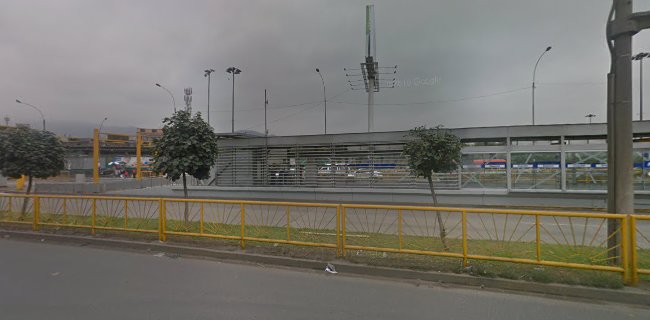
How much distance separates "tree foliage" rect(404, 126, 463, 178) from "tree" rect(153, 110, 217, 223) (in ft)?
17.2

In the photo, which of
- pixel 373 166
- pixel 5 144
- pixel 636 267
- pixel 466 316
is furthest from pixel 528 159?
pixel 5 144

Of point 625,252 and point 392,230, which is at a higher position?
point 625,252

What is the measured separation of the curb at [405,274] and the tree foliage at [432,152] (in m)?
A: 2.72

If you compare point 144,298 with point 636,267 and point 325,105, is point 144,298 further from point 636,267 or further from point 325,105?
point 325,105

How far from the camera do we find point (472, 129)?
18.8 metres

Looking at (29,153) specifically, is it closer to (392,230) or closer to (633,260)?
(392,230)

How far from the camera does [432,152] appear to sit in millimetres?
7453

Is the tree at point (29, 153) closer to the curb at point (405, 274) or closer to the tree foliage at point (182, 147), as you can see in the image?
the curb at point (405, 274)

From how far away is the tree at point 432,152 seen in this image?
7.46m

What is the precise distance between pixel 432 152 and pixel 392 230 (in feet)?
7.50

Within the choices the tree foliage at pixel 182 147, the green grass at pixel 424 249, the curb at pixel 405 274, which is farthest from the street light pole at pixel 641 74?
the tree foliage at pixel 182 147

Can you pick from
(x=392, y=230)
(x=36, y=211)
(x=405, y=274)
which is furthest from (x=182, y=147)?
(x=405, y=274)

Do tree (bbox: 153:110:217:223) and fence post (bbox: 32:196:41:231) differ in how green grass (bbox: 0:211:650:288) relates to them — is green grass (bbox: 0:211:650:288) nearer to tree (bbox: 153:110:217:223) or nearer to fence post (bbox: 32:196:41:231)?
fence post (bbox: 32:196:41:231)

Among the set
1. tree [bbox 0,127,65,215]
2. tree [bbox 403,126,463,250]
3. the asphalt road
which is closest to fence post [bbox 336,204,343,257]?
the asphalt road
